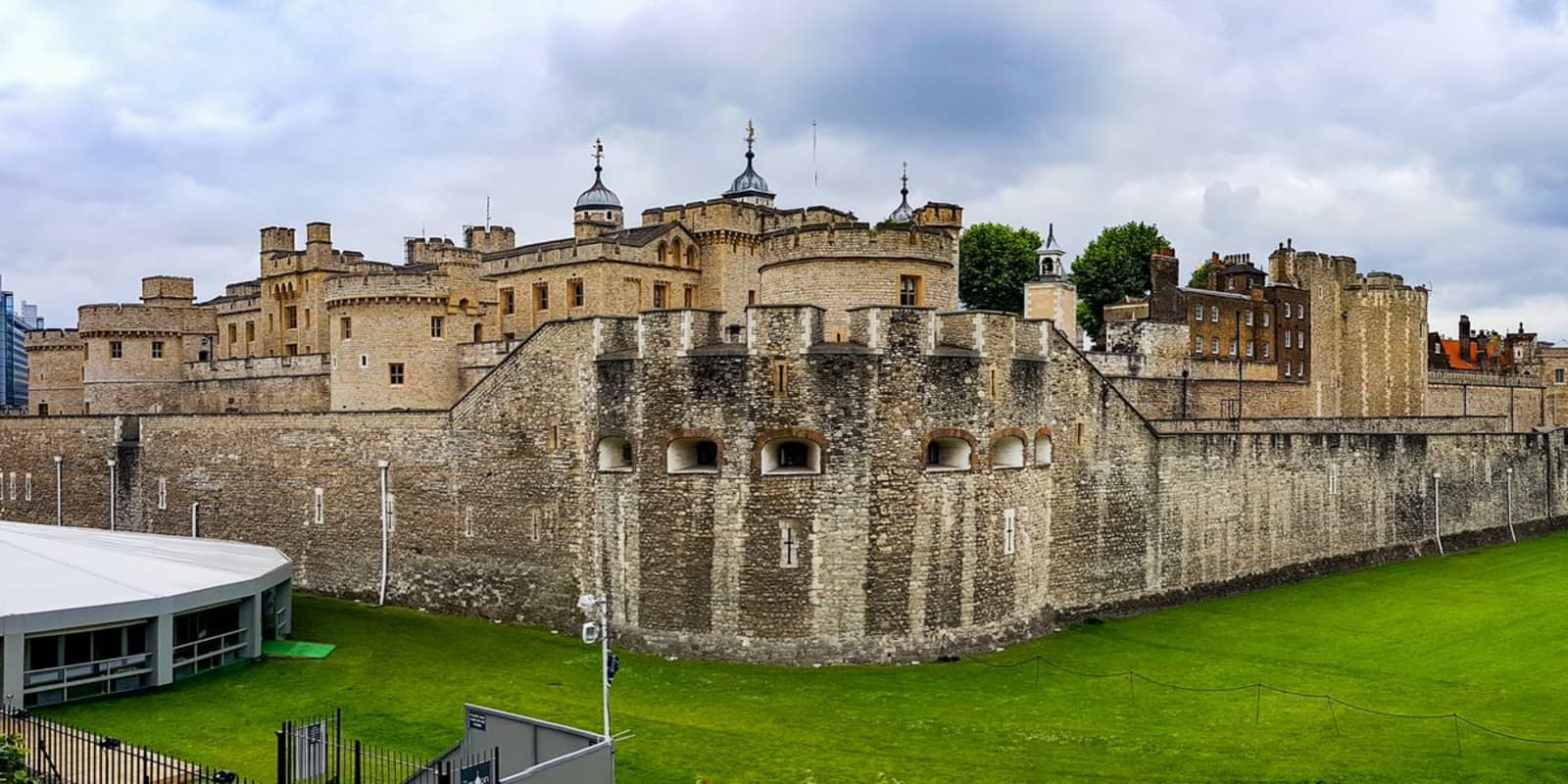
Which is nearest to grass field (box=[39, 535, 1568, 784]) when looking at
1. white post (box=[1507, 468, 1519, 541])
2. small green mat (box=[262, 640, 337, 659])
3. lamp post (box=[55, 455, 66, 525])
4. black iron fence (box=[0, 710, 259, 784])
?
small green mat (box=[262, 640, 337, 659])

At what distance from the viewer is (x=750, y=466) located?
26.4 m

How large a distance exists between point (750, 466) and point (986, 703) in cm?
634

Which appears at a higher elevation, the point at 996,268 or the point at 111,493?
the point at 996,268

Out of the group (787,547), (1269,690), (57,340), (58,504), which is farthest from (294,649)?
(57,340)

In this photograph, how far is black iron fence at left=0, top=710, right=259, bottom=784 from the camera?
1777 centimetres

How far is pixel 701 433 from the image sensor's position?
26.8 metres

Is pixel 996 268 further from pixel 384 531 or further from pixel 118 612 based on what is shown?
pixel 118 612

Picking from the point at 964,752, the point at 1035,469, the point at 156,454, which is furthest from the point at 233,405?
the point at 964,752

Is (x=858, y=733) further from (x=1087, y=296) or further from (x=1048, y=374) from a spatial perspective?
(x=1087, y=296)

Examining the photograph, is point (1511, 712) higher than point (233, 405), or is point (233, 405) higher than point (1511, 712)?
point (233, 405)

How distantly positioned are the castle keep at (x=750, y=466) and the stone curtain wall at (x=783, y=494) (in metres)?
0.06

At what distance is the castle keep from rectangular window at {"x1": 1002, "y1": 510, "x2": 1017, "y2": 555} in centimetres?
9

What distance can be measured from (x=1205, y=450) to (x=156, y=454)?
29.5 metres

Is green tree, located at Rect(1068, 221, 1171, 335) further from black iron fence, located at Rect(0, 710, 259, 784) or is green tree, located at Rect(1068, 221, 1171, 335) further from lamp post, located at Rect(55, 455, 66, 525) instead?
black iron fence, located at Rect(0, 710, 259, 784)
